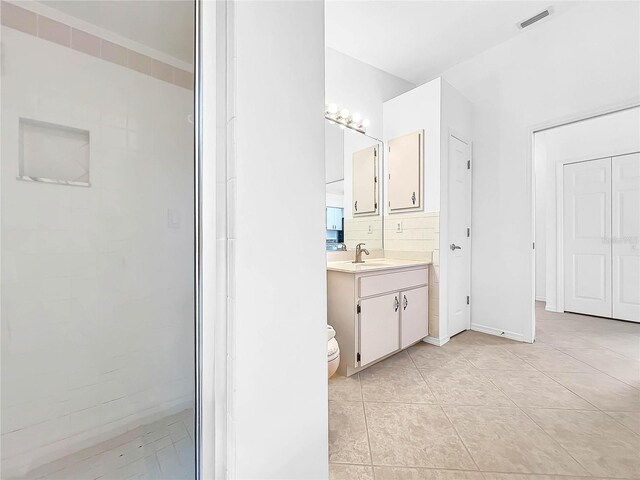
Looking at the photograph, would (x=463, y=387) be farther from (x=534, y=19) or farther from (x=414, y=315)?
(x=534, y=19)

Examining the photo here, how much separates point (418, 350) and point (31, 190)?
276 centimetres

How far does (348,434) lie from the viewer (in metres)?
1.53

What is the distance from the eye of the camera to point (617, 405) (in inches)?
69.0

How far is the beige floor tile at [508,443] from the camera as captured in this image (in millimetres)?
1287

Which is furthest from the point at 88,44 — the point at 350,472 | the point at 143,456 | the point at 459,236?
the point at 459,236

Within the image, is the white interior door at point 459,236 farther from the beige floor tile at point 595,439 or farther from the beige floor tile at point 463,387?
the beige floor tile at point 595,439

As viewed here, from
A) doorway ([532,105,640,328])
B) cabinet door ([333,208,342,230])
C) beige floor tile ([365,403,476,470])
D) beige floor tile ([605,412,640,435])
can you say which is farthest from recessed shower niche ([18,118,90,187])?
doorway ([532,105,640,328])

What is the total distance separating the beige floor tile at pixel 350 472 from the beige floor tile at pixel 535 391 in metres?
1.09

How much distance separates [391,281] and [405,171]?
4.03 feet

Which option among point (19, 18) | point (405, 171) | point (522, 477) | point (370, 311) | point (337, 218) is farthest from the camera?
point (405, 171)

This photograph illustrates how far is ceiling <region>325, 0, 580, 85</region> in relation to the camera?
2479 mm

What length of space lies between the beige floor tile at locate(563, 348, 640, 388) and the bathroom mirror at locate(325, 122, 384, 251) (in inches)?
74.9

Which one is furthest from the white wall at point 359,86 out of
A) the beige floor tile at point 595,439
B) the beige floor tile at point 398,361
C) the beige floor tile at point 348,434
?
the beige floor tile at point 595,439

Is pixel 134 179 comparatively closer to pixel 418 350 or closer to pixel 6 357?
pixel 6 357
